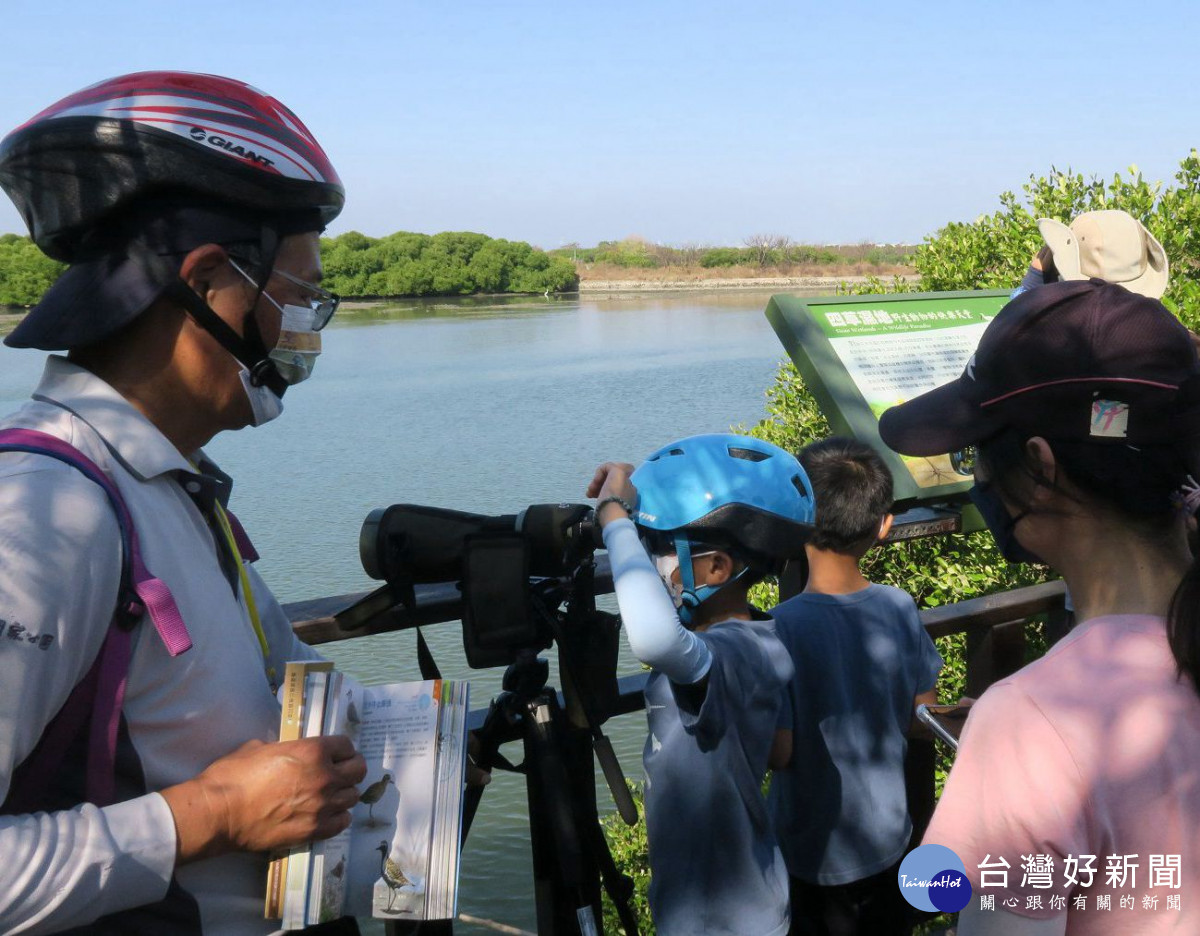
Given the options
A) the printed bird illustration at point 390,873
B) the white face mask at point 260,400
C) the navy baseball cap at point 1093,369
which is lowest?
the printed bird illustration at point 390,873

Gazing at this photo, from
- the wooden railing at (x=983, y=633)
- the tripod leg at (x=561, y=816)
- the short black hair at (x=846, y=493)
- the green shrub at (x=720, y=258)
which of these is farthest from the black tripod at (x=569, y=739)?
the green shrub at (x=720, y=258)

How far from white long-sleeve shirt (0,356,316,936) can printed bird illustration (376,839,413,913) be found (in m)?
0.15

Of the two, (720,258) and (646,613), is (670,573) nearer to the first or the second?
(646,613)

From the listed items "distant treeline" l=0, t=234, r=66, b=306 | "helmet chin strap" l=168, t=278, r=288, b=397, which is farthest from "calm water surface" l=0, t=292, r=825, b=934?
"distant treeline" l=0, t=234, r=66, b=306

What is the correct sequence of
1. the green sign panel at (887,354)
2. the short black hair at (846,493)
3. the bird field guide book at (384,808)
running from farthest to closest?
the green sign panel at (887,354) < the short black hair at (846,493) < the bird field guide book at (384,808)

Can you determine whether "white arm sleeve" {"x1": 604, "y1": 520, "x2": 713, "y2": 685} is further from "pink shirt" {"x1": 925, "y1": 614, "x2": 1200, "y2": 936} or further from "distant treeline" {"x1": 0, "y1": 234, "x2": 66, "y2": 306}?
"distant treeline" {"x1": 0, "y1": 234, "x2": 66, "y2": 306}

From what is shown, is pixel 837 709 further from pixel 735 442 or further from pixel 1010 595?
pixel 1010 595

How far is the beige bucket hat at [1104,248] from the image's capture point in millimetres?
3314

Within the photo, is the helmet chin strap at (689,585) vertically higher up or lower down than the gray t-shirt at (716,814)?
higher up

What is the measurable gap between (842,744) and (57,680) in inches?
65.4

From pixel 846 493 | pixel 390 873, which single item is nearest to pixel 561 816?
pixel 390 873

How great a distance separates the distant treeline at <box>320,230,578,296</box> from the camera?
2392cm

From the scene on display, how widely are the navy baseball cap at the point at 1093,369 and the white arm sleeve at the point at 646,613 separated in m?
0.63

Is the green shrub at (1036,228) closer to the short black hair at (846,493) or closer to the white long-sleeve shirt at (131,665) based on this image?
the short black hair at (846,493)
